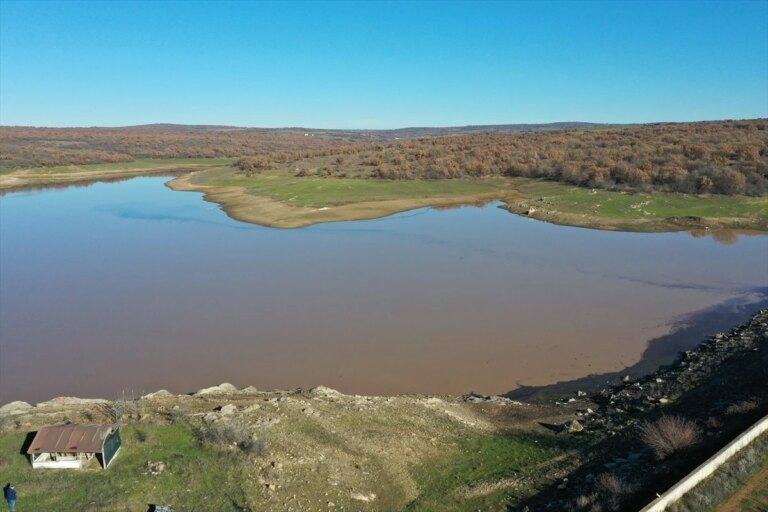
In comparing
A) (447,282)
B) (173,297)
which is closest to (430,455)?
(447,282)

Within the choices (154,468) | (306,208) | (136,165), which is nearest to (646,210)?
(306,208)

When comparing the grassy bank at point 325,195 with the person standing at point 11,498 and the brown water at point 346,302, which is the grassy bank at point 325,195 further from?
the person standing at point 11,498

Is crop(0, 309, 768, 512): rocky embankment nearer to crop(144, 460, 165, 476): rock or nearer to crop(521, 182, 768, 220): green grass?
crop(144, 460, 165, 476): rock

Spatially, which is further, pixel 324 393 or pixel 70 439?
pixel 324 393

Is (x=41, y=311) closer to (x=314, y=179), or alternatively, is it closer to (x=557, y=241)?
(x=557, y=241)

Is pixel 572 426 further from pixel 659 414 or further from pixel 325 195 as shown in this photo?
pixel 325 195

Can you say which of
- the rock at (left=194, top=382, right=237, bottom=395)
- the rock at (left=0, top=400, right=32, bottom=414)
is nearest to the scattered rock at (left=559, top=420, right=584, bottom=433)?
the rock at (left=194, top=382, right=237, bottom=395)

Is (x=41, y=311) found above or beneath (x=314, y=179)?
beneath
